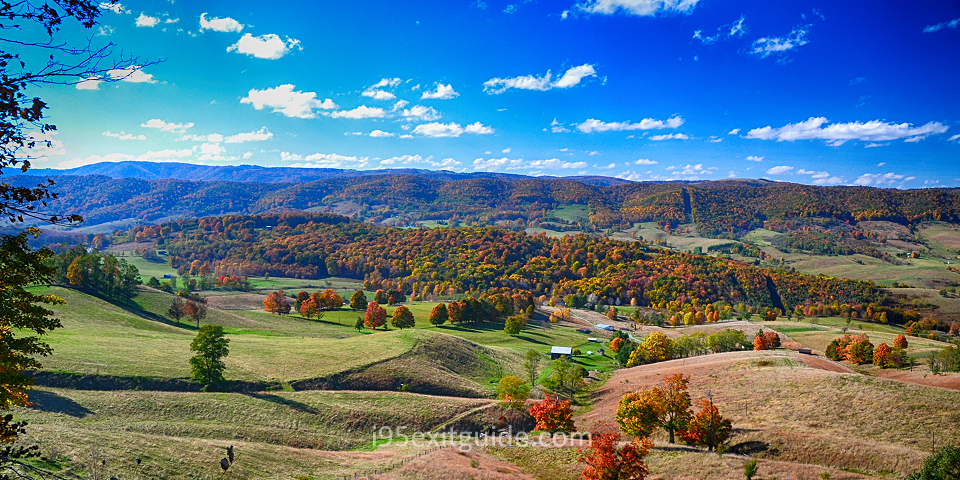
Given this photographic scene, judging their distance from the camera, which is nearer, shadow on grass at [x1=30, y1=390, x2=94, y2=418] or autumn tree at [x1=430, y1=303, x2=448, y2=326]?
shadow on grass at [x1=30, y1=390, x2=94, y2=418]

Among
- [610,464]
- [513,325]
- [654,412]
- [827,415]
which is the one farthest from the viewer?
[513,325]

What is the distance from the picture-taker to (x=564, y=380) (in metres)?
70.5

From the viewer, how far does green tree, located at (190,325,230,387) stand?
5278 cm

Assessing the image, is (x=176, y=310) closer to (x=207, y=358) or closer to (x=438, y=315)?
(x=207, y=358)

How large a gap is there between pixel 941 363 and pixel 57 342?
129321mm

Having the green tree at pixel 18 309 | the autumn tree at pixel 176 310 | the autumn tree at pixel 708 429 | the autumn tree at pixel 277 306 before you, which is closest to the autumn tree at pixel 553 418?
the autumn tree at pixel 708 429

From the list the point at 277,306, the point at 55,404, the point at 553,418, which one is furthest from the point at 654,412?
the point at 277,306

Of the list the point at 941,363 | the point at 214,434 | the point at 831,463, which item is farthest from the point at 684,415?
the point at 941,363

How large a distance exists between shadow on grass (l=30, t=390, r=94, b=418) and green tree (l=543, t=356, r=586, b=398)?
55.8 meters

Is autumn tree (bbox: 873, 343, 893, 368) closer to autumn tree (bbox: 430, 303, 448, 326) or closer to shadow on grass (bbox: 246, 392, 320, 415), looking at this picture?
shadow on grass (bbox: 246, 392, 320, 415)

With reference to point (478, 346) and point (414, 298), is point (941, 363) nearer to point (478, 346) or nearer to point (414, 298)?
point (478, 346)

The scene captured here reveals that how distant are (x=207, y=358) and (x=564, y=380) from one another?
50782 millimetres

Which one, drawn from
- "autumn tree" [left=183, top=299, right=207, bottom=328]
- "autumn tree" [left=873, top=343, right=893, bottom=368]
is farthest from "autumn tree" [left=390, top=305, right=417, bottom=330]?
"autumn tree" [left=873, top=343, right=893, bottom=368]

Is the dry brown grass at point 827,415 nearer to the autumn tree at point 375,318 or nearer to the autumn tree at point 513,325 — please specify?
the autumn tree at point 513,325
